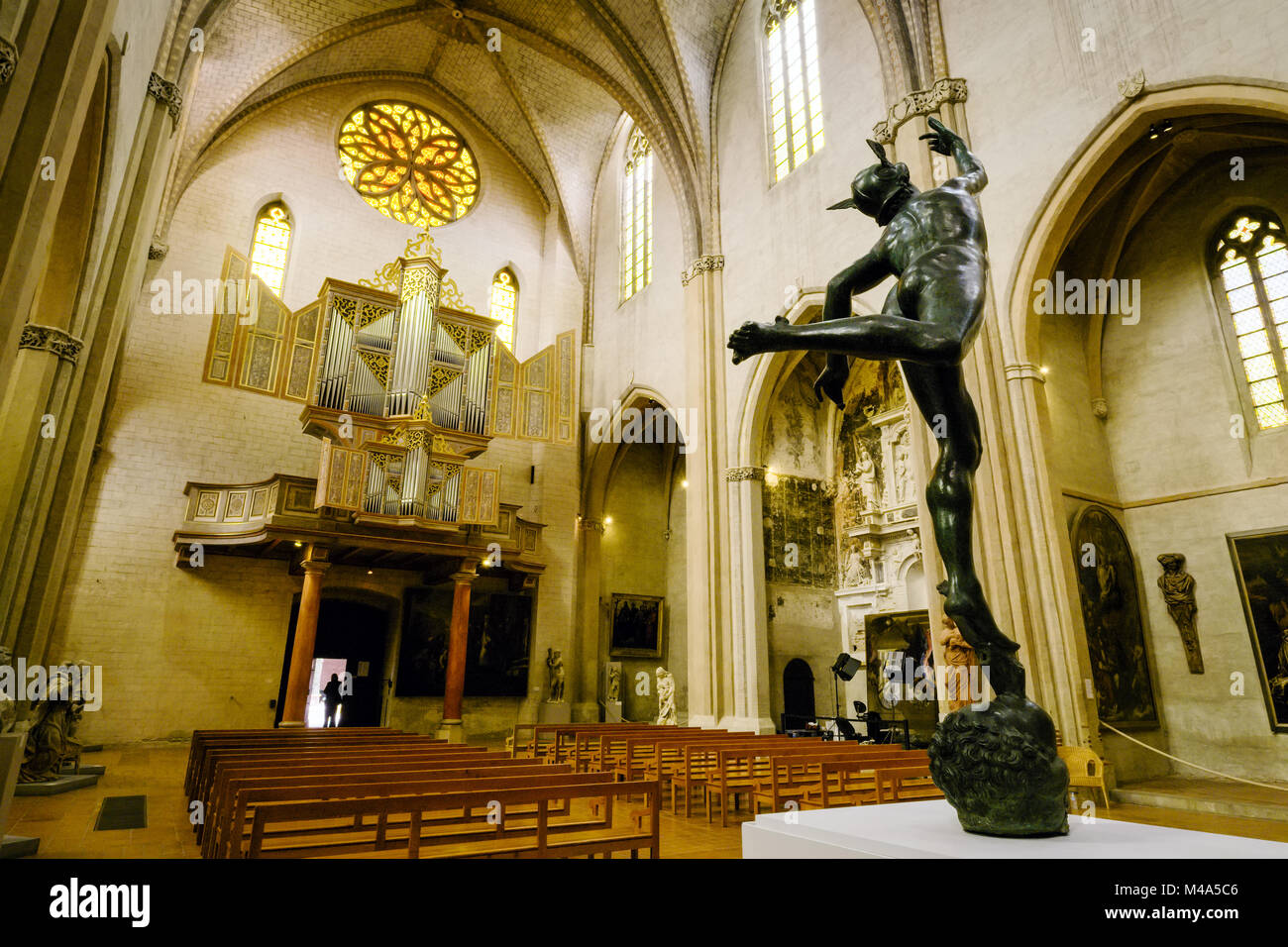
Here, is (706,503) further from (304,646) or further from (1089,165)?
(1089,165)

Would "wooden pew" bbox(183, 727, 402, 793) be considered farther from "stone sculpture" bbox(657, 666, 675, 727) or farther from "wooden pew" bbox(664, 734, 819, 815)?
"stone sculpture" bbox(657, 666, 675, 727)

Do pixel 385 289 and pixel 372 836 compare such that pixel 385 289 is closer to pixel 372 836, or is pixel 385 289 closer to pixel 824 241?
pixel 824 241

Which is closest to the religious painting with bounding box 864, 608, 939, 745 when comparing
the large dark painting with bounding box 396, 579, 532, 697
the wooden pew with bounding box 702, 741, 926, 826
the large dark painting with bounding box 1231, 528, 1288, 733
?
the large dark painting with bounding box 1231, 528, 1288, 733

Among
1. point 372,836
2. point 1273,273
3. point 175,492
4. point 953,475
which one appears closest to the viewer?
point 953,475

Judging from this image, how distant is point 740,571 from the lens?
41.2 ft

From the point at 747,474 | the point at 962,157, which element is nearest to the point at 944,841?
the point at 962,157

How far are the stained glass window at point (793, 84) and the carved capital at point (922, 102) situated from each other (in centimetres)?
236

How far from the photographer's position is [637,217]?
703 inches

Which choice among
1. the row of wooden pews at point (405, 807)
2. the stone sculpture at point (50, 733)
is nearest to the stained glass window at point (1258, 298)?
the row of wooden pews at point (405, 807)

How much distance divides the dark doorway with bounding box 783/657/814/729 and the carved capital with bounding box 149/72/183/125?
1317 cm

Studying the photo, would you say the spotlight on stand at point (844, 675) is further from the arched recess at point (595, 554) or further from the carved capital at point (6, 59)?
the carved capital at point (6, 59)

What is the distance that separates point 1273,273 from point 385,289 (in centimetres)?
1494

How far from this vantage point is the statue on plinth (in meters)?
2.41

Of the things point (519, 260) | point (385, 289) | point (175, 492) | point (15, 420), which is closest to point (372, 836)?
point (15, 420)
